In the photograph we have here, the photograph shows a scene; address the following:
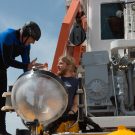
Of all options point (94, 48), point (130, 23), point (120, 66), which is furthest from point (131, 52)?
point (94, 48)

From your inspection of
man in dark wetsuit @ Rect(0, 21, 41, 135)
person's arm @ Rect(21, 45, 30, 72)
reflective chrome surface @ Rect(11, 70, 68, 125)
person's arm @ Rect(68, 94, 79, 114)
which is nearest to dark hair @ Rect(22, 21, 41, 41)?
man in dark wetsuit @ Rect(0, 21, 41, 135)

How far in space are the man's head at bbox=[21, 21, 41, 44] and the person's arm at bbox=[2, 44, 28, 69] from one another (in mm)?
177

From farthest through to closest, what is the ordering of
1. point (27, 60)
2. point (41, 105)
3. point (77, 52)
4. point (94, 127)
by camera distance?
point (77, 52)
point (27, 60)
point (94, 127)
point (41, 105)

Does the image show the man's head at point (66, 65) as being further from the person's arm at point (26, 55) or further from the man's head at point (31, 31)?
the person's arm at point (26, 55)

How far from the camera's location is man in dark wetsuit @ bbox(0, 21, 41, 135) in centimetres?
430

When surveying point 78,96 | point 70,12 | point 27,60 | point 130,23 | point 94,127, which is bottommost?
point 94,127

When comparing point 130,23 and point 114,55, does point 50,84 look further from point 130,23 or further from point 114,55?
point 130,23

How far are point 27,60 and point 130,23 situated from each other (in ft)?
3.79

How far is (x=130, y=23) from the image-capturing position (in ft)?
16.5

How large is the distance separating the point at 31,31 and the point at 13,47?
0.37 meters

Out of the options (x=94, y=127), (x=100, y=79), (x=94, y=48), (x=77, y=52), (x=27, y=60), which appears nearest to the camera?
(x=94, y=127)

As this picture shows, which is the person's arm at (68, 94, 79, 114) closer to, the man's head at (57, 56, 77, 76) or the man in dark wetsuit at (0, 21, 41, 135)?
the man's head at (57, 56, 77, 76)

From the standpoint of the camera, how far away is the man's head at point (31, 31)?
13.8 feet

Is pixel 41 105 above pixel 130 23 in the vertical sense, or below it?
below
